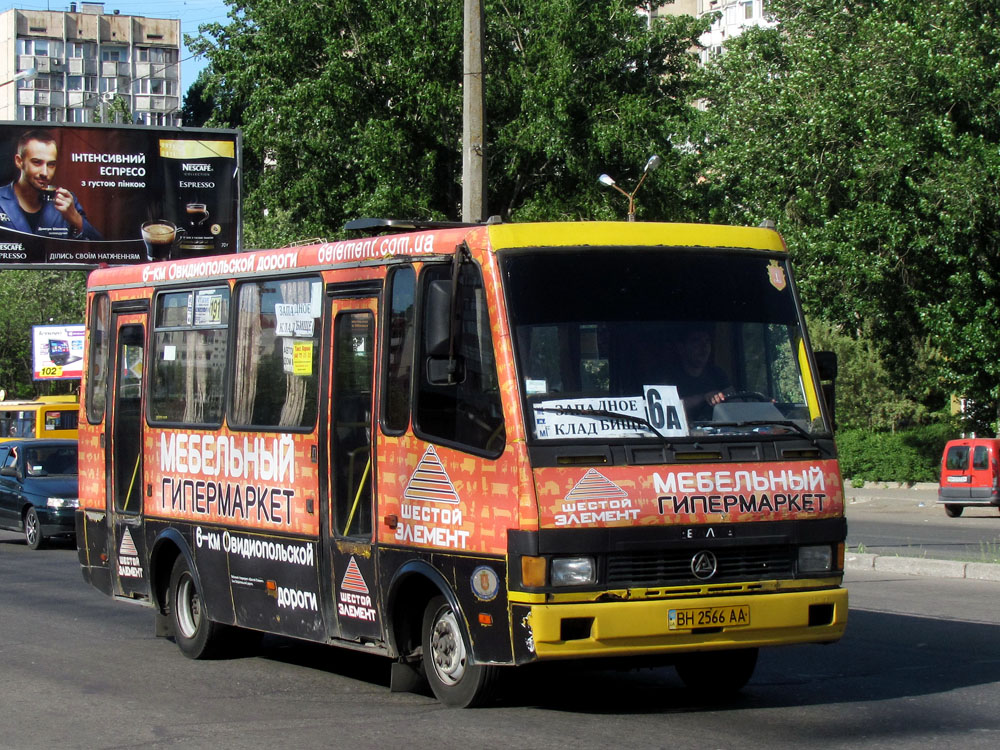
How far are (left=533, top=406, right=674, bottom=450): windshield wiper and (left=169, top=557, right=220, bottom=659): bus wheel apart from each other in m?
4.20

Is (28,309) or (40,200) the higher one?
(40,200)

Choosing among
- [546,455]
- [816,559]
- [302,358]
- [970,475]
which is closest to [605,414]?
[546,455]

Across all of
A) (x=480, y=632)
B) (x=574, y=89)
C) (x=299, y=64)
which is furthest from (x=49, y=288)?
(x=480, y=632)

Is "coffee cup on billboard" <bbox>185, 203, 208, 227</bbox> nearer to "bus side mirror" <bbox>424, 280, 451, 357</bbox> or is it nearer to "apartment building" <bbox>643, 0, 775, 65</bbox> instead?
"bus side mirror" <bbox>424, 280, 451, 357</bbox>

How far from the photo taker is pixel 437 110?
3762cm

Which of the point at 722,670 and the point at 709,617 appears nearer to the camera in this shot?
the point at 709,617

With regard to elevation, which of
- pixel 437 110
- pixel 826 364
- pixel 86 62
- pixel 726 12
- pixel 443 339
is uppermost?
pixel 86 62

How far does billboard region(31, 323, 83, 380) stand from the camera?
54906 millimetres

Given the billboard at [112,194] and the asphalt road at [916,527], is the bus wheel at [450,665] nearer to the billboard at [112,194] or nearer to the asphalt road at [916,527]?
the asphalt road at [916,527]

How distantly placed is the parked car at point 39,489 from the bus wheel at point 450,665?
549 inches

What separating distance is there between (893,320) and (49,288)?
154ft

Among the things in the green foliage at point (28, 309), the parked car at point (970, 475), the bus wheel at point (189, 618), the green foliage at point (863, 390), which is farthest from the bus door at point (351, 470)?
the green foliage at point (28, 309)

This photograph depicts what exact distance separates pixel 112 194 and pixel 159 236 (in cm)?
125

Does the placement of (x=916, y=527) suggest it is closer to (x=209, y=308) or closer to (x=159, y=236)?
(x=159, y=236)
